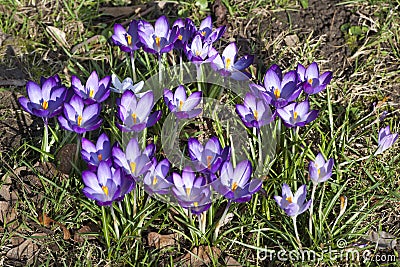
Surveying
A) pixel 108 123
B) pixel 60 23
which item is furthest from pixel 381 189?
pixel 60 23

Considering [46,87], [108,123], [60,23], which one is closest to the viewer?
[46,87]

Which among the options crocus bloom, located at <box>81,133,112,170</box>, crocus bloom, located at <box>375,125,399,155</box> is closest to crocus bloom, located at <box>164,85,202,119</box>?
crocus bloom, located at <box>81,133,112,170</box>

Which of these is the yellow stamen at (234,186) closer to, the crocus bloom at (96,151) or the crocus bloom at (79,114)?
the crocus bloom at (96,151)

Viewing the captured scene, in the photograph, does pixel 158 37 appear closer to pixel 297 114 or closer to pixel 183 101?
pixel 183 101

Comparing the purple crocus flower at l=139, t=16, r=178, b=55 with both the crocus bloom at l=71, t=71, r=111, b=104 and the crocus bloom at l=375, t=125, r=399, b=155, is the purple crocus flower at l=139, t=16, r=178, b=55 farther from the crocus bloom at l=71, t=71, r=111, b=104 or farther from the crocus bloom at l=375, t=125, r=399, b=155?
the crocus bloom at l=375, t=125, r=399, b=155

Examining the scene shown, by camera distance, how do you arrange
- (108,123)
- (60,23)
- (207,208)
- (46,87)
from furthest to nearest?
1. (60,23)
2. (108,123)
3. (46,87)
4. (207,208)

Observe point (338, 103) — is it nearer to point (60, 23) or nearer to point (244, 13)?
point (244, 13)
